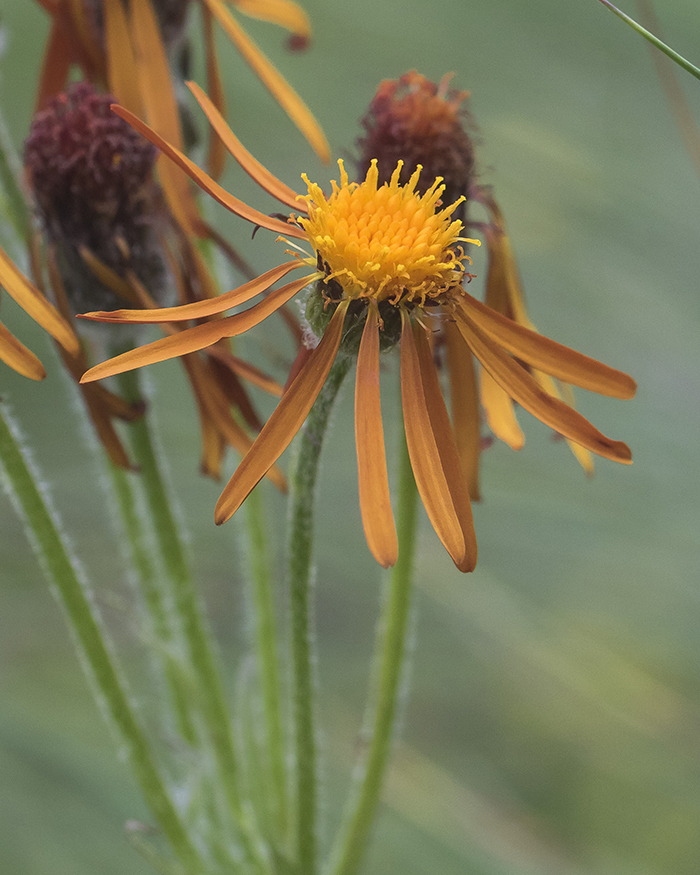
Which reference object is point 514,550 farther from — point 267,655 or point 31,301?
point 31,301

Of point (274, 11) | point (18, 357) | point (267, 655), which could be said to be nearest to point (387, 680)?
point (267, 655)

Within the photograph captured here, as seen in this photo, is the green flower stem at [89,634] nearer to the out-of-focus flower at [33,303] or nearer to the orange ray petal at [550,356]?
the out-of-focus flower at [33,303]

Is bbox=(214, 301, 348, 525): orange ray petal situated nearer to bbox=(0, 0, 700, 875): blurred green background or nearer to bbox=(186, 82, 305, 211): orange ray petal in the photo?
bbox=(186, 82, 305, 211): orange ray petal

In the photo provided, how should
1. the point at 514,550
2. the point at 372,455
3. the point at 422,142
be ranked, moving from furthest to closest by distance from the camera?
1. the point at 514,550
2. the point at 422,142
3. the point at 372,455

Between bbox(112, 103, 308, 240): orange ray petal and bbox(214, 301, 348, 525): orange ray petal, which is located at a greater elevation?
bbox(112, 103, 308, 240): orange ray petal

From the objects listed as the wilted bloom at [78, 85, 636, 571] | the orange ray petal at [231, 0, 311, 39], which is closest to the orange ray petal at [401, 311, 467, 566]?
the wilted bloom at [78, 85, 636, 571]

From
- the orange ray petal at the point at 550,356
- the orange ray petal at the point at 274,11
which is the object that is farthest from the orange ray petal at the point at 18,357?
the orange ray petal at the point at 274,11

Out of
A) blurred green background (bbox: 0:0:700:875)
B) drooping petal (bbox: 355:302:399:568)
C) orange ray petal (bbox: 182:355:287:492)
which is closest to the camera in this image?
drooping petal (bbox: 355:302:399:568)
